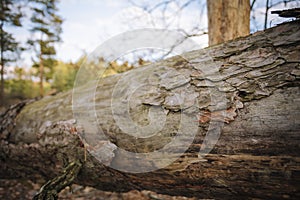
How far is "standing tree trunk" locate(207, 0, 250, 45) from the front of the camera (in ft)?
7.36

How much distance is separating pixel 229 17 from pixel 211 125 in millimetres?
1698

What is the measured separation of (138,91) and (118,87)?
0.27 meters

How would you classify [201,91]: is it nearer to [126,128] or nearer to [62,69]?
[126,128]

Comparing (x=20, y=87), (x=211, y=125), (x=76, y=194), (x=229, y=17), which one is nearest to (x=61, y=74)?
(x=20, y=87)

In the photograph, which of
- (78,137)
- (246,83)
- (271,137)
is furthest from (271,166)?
(78,137)

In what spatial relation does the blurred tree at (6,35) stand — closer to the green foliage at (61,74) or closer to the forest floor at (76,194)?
the green foliage at (61,74)

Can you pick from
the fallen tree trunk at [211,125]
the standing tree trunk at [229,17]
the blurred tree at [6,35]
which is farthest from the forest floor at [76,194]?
the blurred tree at [6,35]

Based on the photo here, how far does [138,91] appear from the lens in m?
1.39

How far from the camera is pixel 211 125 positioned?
1.07m

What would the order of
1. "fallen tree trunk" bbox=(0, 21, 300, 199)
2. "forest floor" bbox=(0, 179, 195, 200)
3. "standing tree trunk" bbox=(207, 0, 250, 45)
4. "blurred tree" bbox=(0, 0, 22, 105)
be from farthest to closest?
"blurred tree" bbox=(0, 0, 22, 105) → "standing tree trunk" bbox=(207, 0, 250, 45) → "forest floor" bbox=(0, 179, 195, 200) → "fallen tree trunk" bbox=(0, 21, 300, 199)

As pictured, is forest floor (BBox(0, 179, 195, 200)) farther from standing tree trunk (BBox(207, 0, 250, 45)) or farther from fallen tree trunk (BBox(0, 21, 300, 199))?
standing tree trunk (BBox(207, 0, 250, 45))

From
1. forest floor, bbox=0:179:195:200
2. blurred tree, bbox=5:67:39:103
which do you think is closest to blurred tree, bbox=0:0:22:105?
blurred tree, bbox=5:67:39:103

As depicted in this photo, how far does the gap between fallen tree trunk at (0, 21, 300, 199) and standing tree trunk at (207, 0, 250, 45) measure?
1211 mm

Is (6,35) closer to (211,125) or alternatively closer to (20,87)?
(20,87)
